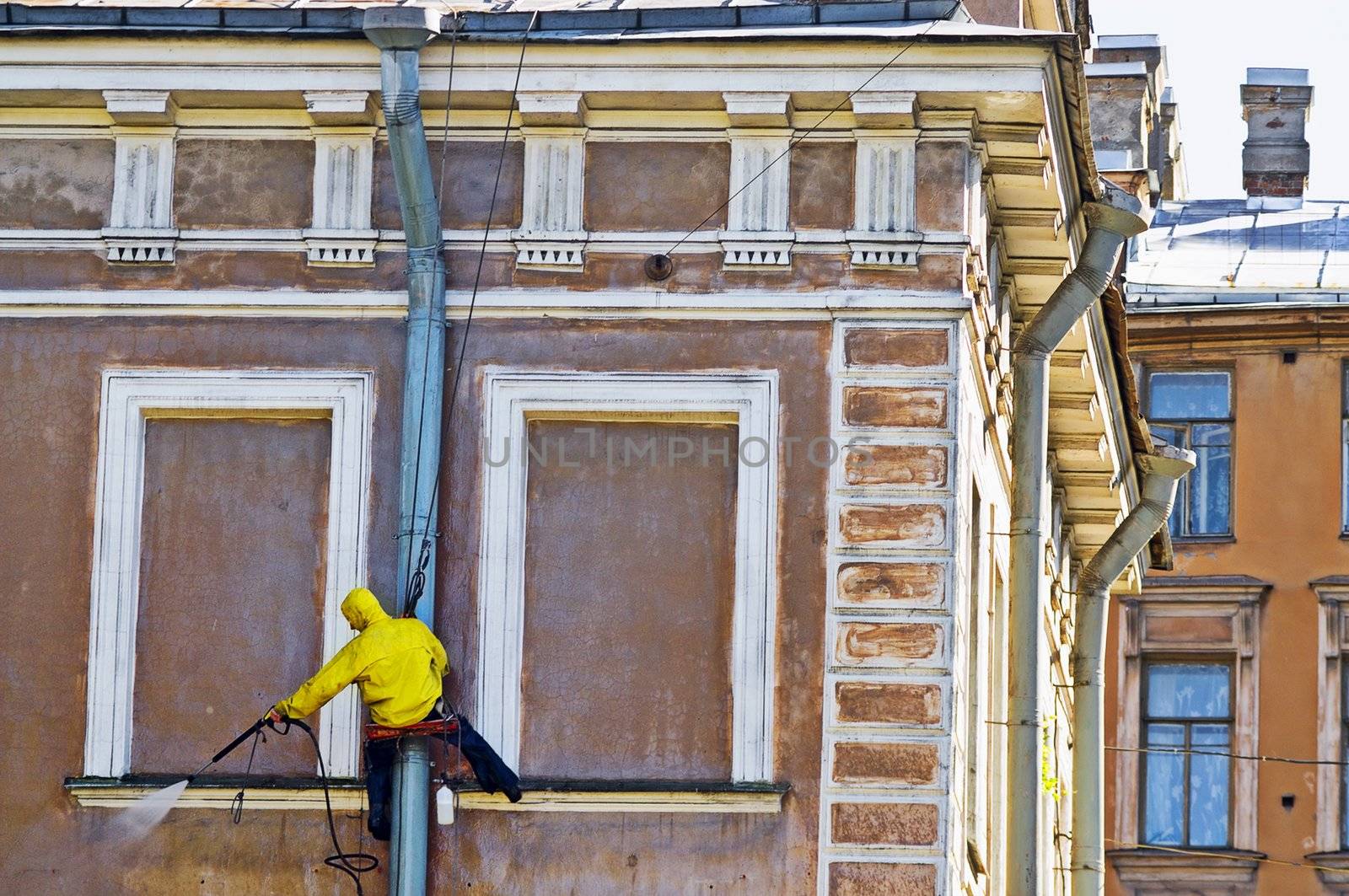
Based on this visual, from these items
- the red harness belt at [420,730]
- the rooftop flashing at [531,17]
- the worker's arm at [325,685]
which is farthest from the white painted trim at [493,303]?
the red harness belt at [420,730]

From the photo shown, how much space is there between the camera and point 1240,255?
32.3 meters

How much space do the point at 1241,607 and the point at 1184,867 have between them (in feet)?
9.55

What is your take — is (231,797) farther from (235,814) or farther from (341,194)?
(341,194)

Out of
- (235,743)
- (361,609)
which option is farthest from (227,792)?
(361,609)

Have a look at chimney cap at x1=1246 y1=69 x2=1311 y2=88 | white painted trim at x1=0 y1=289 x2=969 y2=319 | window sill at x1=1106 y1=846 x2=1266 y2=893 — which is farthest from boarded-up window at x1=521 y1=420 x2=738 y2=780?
chimney cap at x1=1246 y1=69 x2=1311 y2=88

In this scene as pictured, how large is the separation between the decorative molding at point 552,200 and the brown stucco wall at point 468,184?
0.23ft

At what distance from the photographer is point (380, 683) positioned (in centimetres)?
1205

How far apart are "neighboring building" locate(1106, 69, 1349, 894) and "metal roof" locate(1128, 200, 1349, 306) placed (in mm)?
45

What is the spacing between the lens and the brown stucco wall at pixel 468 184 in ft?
42.1

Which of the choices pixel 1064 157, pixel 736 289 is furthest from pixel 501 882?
pixel 1064 157

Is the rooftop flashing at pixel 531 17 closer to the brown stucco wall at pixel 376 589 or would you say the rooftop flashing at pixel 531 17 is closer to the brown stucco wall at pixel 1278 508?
the brown stucco wall at pixel 376 589

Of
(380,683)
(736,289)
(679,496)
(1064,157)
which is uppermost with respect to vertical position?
(1064,157)

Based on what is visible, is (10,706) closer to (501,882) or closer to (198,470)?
(198,470)

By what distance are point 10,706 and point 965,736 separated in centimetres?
443
